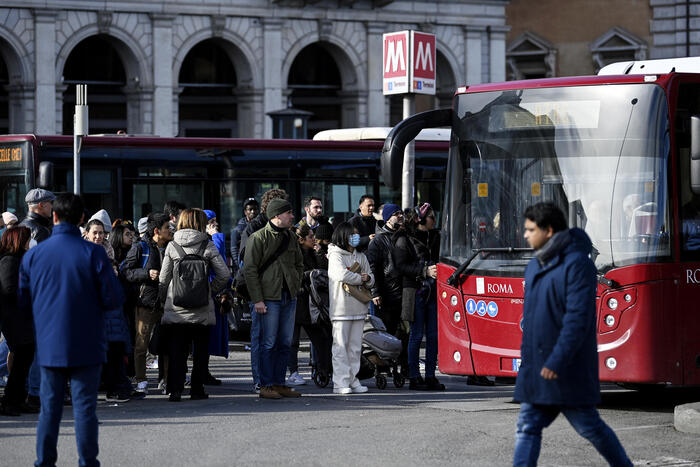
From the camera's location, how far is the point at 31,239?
1177 cm

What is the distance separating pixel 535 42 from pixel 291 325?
1333 inches

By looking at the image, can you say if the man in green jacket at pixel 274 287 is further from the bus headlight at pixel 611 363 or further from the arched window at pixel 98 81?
the arched window at pixel 98 81

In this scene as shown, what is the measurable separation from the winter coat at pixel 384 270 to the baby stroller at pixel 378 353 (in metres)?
0.25

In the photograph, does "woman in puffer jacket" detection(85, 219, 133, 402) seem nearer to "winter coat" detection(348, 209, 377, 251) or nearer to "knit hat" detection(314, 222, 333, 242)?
"knit hat" detection(314, 222, 333, 242)

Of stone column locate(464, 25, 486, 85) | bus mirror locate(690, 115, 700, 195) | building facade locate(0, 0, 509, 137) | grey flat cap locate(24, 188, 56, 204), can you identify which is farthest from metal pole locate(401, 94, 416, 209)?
stone column locate(464, 25, 486, 85)

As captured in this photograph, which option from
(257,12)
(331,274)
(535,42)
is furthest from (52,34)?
Answer: (331,274)

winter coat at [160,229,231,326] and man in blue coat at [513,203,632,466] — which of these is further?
winter coat at [160,229,231,326]

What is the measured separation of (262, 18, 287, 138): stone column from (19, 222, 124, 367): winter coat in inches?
1132

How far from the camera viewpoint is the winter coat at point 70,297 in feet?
26.5

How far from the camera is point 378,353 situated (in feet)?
43.1

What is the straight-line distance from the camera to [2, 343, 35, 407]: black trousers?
1098cm

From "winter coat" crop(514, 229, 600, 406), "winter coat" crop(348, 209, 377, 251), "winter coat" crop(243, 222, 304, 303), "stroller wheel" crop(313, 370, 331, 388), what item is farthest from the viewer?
"winter coat" crop(348, 209, 377, 251)

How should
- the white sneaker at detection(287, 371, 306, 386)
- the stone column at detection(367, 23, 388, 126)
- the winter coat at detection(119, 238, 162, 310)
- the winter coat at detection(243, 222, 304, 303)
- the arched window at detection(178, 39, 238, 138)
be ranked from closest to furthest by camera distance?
the winter coat at detection(243, 222, 304, 303)
the winter coat at detection(119, 238, 162, 310)
the white sneaker at detection(287, 371, 306, 386)
the stone column at detection(367, 23, 388, 126)
the arched window at detection(178, 39, 238, 138)

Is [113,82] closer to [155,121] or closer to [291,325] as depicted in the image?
[155,121]
